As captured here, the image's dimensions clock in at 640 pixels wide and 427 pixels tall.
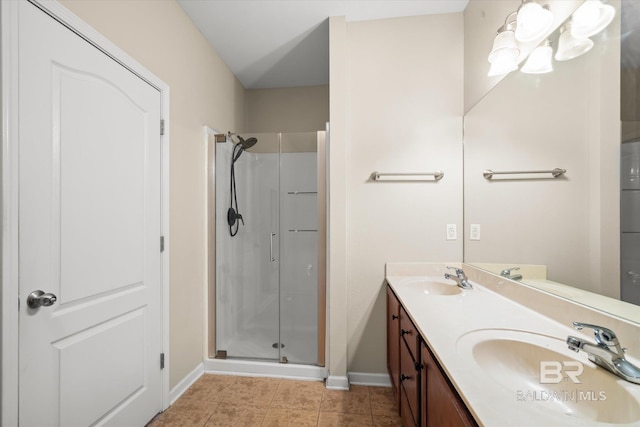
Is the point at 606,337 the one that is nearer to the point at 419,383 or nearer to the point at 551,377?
the point at 551,377

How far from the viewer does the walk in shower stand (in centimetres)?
220

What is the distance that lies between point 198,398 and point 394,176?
2.17m

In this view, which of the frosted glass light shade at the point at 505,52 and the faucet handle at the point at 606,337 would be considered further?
the frosted glass light shade at the point at 505,52

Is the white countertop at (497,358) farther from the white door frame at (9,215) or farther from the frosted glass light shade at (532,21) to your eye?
the white door frame at (9,215)

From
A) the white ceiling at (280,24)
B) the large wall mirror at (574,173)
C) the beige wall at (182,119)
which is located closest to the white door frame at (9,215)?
the beige wall at (182,119)

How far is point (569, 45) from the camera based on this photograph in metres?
1.01

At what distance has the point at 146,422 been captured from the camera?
1532 mm

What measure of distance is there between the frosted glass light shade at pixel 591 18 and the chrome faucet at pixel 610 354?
3.26ft

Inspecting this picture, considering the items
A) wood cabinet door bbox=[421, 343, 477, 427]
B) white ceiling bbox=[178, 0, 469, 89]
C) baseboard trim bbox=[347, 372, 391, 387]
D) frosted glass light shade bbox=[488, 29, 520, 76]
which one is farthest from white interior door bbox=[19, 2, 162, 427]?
frosted glass light shade bbox=[488, 29, 520, 76]

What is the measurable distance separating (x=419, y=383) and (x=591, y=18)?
4.99ft

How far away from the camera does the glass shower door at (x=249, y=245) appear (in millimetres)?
2287

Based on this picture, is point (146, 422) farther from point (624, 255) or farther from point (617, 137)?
point (617, 137)

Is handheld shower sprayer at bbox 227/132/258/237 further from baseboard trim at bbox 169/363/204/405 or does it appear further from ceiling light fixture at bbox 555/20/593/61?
ceiling light fixture at bbox 555/20/593/61

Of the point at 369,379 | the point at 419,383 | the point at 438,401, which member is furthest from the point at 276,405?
the point at 438,401
